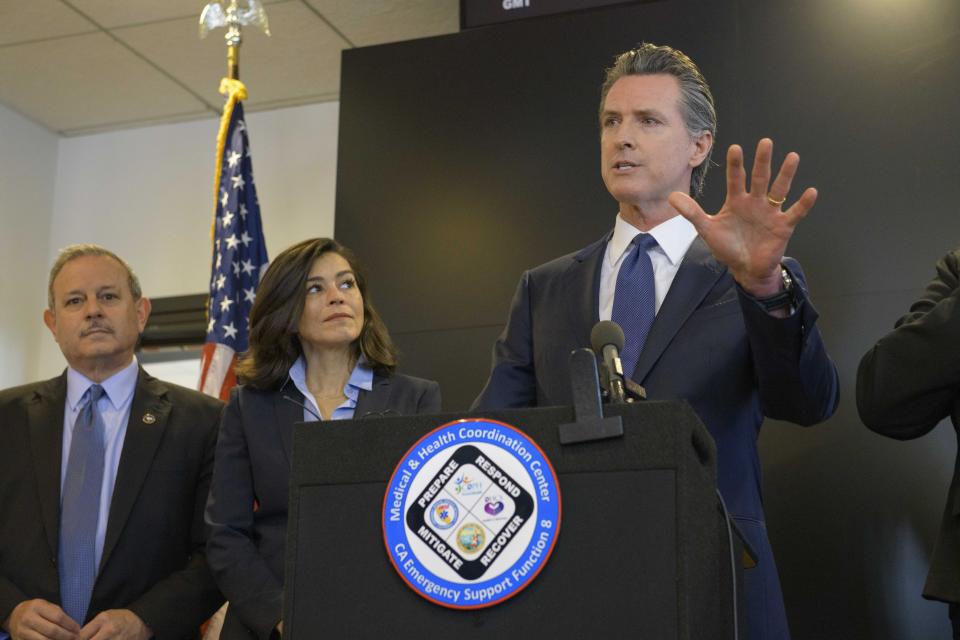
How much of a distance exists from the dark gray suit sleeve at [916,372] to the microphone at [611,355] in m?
0.85

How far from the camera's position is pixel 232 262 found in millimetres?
4566

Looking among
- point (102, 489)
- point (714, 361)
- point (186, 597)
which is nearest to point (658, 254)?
point (714, 361)

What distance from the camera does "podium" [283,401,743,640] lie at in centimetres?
115

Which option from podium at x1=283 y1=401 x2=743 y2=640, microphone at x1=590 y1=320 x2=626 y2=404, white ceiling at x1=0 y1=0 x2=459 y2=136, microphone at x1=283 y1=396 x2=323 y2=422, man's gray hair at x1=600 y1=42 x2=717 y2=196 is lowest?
podium at x1=283 y1=401 x2=743 y2=640

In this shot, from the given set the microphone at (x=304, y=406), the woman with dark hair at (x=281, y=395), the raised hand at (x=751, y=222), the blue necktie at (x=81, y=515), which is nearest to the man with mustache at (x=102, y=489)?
the blue necktie at (x=81, y=515)

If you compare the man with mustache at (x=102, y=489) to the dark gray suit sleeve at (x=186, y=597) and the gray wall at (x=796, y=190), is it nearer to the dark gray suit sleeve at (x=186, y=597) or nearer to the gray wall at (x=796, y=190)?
the dark gray suit sleeve at (x=186, y=597)

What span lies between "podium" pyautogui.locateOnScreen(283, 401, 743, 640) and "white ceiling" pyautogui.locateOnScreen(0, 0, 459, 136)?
150 inches

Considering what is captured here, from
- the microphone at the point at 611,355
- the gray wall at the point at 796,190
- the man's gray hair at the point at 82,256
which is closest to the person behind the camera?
the microphone at the point at 611,355

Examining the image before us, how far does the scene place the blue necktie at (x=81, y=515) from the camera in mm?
2836

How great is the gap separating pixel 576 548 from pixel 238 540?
144cm

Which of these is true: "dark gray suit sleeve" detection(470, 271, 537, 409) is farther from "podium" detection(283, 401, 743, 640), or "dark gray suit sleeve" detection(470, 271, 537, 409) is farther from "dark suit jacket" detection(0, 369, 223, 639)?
"dark suit jacket" detection(0, 369, 223, 639)

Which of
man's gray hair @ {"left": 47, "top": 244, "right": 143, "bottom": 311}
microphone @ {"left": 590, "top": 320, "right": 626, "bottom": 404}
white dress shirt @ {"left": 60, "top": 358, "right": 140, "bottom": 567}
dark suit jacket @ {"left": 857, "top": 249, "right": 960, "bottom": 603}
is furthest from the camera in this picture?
man's gray hair @ {"left": 47, "top": 244, "right": 143, "bottom": 311}

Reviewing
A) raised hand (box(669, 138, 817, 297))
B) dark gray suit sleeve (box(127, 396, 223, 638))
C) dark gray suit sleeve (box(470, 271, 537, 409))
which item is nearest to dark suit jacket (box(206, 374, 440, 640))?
dark gray suit sleeve (box(470, 271, 537, 409))

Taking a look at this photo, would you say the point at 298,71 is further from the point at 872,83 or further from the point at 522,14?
the point at 872,83
